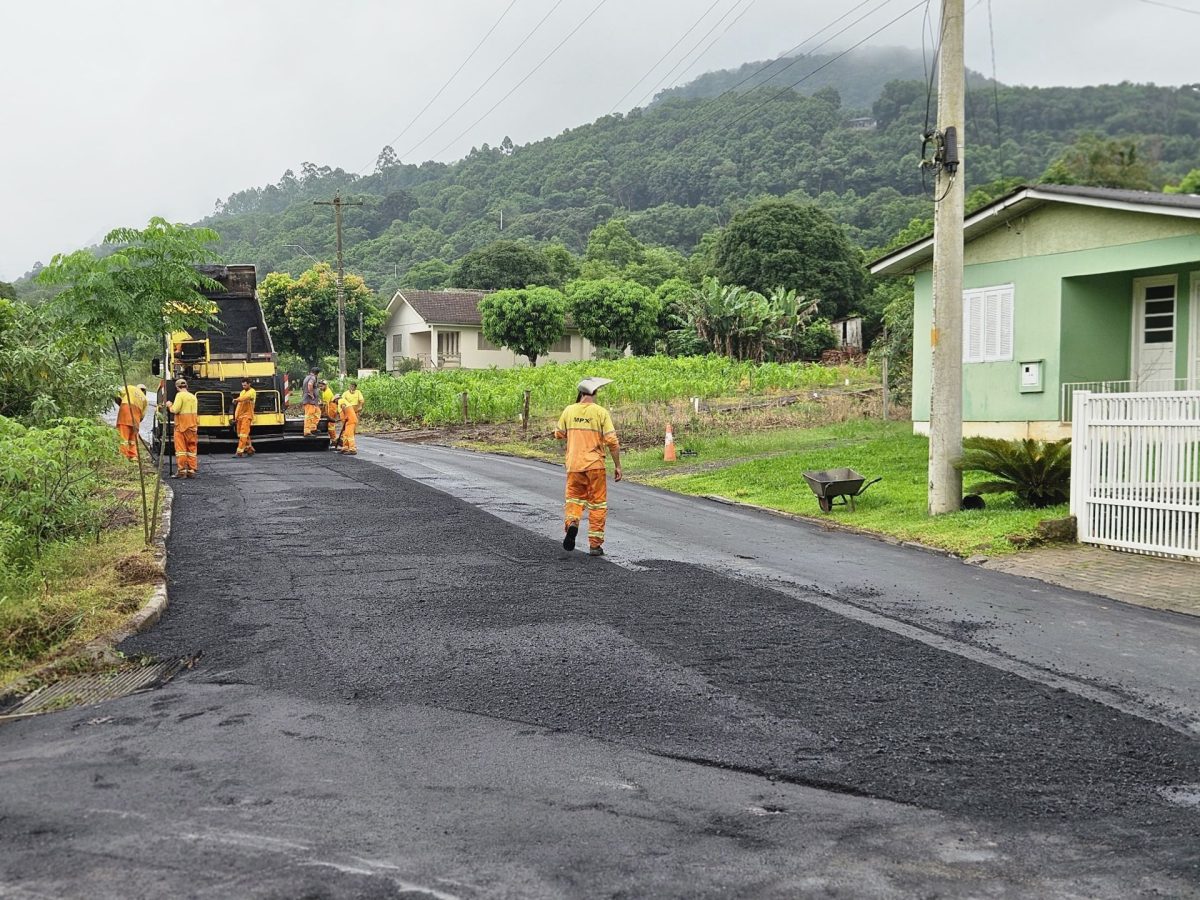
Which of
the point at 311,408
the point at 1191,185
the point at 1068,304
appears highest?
the point at 1191,185

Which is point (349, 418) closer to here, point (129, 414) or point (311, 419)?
point (311, 419)

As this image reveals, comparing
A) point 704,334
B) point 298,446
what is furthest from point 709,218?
point 298,446

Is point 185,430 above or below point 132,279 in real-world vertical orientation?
below

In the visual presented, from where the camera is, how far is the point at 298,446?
2562cm

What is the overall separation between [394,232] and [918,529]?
298ft

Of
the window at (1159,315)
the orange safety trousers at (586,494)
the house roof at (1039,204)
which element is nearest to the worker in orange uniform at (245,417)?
the house roof at (1039,204)

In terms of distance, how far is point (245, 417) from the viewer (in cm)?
2352

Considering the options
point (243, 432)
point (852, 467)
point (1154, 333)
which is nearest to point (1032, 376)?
point (1154, 333)

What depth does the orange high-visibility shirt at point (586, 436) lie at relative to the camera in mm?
11594

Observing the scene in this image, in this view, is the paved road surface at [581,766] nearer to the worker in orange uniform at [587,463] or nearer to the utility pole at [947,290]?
the worker in orange uniform at [587,463]

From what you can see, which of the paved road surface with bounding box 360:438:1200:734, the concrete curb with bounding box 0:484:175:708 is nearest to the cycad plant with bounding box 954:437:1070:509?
the paved road surface with bounding box 360:438:1200:734

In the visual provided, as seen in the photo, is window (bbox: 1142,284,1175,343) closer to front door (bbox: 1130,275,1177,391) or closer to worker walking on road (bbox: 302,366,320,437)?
front door (bbox: 1130,275,1177,391)

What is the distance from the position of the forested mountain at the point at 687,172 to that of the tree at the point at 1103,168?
23822mm

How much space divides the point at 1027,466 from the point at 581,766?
10481 millimetres
